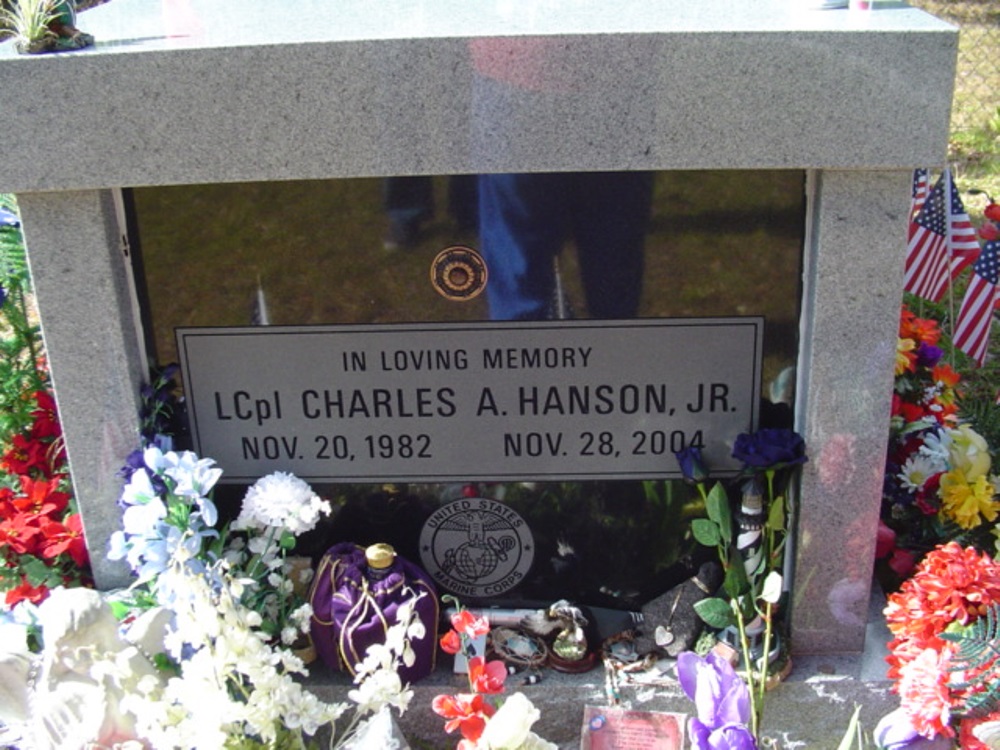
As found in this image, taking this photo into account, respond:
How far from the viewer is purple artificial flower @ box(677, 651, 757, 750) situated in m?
1.99

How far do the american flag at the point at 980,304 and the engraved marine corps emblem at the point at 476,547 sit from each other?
2643mm

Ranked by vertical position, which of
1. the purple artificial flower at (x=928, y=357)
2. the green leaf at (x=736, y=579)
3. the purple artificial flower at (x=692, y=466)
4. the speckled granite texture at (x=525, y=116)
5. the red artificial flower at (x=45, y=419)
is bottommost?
the green leaf at (x=736, y=579)

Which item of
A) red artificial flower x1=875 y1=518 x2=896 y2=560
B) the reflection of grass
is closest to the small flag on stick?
red artificial flower x1=875 y1=518 x2=896 y2=560

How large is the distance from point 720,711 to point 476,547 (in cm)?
116

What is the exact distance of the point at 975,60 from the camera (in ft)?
32.8

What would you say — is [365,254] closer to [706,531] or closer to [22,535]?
[706,531]

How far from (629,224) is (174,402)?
133cm

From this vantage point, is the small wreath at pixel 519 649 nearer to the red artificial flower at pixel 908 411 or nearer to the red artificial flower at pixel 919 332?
the red artificial flower at pixel 908 411

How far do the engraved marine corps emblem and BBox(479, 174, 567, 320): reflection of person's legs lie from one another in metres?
0.58

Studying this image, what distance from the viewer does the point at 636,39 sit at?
7.98 feet

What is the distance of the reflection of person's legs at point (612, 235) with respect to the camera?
2.71 metres

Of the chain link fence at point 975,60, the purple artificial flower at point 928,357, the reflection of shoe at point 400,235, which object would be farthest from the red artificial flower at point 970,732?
the chain link fence at point 975,60

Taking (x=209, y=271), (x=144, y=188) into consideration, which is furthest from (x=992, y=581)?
(x=144, y=188)

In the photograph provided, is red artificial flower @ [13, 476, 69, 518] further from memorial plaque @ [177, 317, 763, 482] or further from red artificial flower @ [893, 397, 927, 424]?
red artificial flower @ [893, 397, 927, 424]
